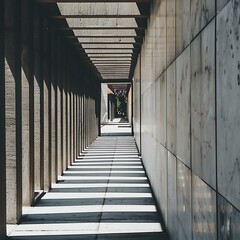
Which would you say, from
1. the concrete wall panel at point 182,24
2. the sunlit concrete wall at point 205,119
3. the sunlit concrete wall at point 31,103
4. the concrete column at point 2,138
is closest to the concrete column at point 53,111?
the sunlit concrete wall at point 31,103

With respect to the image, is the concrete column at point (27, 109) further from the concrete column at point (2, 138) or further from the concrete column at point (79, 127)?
the concrete column at point (79, 127)

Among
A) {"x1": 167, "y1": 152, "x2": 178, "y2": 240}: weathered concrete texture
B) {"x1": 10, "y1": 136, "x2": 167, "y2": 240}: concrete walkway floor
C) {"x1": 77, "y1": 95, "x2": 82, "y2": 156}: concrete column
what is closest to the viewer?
{"x1": 167, "y1": 152, "x2": 178, "y2": 240}: weathered concrete texture

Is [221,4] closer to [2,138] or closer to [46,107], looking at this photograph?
[2,138]

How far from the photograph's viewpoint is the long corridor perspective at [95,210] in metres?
7.14

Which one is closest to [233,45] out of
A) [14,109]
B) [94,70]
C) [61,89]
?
[14,109]

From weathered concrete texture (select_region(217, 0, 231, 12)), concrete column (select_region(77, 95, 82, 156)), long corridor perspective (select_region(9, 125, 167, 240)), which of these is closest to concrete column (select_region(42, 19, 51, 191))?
long corridor perspective (select_region(9, 125, 167, 240))

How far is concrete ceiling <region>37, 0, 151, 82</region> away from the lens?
11.8 metres

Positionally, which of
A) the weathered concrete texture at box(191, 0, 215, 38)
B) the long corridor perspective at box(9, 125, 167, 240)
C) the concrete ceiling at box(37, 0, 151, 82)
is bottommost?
the long corridor perspective at box(9, 125, 167, 240)

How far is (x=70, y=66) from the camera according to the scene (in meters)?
16.8

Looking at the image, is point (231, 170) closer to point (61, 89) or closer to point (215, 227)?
point (215, 227)

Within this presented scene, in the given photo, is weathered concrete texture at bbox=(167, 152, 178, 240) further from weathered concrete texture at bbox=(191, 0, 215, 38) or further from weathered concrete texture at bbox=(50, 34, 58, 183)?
weathered concrete texture at bbox=(50, 34, 58, 183)

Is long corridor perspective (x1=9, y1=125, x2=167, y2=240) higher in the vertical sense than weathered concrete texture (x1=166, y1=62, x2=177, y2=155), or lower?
lower

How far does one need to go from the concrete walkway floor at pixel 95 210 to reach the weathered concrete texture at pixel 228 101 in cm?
417

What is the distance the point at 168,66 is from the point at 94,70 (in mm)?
20659
